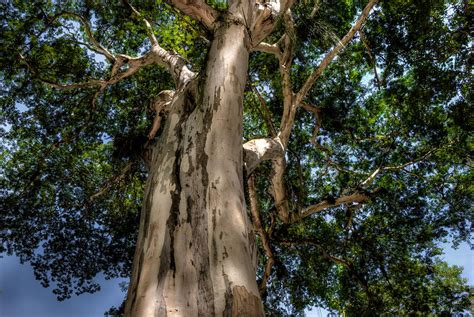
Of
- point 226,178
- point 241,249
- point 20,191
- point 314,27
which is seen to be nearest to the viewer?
point 241,249

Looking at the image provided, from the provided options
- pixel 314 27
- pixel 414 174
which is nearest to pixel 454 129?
pixel 414 174

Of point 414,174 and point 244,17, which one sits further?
point 414,174

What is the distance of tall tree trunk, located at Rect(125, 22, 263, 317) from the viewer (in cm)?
145

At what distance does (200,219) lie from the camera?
5.76 feet

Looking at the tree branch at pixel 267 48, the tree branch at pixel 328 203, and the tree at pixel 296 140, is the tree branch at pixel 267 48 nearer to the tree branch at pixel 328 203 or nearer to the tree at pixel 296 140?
the tree at pixel 296 140

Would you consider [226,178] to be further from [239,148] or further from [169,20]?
[169,20]

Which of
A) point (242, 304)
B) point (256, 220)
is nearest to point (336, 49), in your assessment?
point (256, 220)

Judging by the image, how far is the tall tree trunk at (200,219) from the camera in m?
1.45

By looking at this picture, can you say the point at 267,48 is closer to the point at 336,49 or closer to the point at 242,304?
the point at 336,49

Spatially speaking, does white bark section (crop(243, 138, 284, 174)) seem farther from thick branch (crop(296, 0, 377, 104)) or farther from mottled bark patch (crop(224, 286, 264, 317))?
mottled bark patch (crop(224, 286, 264, 317))

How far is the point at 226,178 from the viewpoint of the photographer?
199 cm

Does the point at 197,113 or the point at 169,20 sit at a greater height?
the point at 169,20

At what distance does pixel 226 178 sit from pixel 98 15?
6.83 m

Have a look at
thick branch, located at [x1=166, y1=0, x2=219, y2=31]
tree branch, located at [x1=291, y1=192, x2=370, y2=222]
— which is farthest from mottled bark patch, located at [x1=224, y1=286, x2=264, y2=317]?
tree branch, located at [x1=291, y1=192, x2=370, y2=222]
